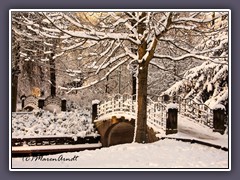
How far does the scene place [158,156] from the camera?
4641 millimetres

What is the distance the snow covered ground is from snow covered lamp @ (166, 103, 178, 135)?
5cm

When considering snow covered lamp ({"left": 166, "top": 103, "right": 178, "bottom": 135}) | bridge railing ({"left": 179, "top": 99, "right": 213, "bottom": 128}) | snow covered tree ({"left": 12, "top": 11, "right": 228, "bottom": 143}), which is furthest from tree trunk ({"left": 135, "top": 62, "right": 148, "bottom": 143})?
bridge railing ({"left": 179, "top": 99, "right": 213, "bottom": 128})

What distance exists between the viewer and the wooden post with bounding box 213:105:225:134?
4629 mm

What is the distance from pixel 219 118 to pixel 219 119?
11 mm

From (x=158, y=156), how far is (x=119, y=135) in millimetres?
477

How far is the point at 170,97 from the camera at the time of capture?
4.70 m

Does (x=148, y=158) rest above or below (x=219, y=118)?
below

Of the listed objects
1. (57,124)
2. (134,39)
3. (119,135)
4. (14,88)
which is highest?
(134,39)

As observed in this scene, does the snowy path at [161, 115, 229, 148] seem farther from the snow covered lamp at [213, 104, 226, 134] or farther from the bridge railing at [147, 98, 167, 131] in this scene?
the bridge railing at [147, 98, 167, 131]

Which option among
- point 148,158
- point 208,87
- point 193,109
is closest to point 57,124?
point 148,158

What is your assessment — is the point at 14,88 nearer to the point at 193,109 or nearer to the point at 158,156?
the point at 158,156

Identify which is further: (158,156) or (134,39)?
(134,39)

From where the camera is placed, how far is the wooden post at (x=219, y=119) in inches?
182

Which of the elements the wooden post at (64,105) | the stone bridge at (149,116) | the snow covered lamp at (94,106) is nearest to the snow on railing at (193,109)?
the stone bridge at (149,116)
